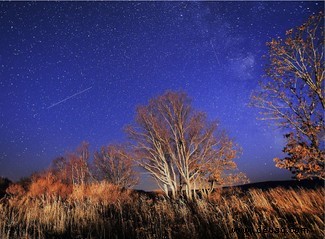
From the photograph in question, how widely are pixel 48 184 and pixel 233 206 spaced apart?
16179 mm

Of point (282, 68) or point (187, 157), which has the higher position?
point (282, 68)

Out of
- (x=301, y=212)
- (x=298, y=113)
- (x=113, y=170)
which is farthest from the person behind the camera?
(x=113, y=170)

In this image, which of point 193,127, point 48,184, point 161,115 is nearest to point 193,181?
point 193,127

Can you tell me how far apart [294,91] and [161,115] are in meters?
10.9

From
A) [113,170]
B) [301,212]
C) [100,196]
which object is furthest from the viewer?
[113,170]

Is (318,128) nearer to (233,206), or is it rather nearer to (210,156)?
(233,206)

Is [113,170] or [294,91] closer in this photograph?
[294,91]

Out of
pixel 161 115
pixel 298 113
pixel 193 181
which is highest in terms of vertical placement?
pixel 161 115

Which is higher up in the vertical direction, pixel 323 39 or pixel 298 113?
pixel 323 39

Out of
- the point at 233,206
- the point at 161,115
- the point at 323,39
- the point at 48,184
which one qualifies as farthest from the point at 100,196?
the point at 323,39

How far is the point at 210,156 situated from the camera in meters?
16.4

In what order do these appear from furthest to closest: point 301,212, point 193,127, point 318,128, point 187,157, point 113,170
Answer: point 113,170
point 193,127
point 187,157
point 318,128
point 301,212

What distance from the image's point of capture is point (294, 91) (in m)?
8.65

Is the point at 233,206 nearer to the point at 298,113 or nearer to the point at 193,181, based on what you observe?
the point at 298,113
